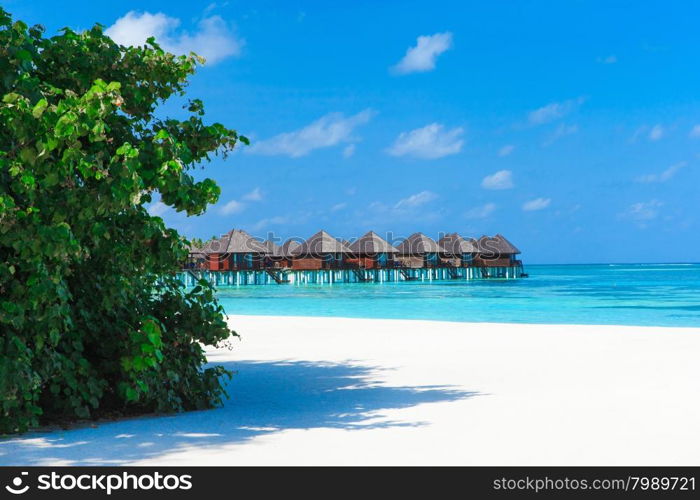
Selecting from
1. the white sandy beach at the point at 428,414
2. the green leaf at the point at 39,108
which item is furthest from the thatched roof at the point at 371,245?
the green leaf at the point at 39,108

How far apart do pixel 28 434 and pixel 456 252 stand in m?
65.0

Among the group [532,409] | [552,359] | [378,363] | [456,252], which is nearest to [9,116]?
[532,409]

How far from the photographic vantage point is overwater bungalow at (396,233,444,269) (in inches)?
2638

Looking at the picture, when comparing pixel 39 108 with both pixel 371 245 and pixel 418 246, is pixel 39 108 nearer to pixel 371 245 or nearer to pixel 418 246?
pixel 371 245

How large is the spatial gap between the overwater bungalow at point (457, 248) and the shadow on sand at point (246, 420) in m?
61.0

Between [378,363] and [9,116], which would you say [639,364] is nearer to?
[378,363]

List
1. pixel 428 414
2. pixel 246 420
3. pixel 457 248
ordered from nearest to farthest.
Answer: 1. pixel 246 420
2. pixel 428 414
3. pixel 457 248

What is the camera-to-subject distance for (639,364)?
31.4 feet

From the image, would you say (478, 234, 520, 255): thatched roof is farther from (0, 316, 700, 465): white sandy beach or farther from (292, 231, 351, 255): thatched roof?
(0, 316, 700, 465): white sandy beach

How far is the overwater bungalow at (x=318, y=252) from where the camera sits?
6141cm

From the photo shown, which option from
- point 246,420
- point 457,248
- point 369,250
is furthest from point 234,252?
point 246,420

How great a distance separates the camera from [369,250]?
62.8 meters

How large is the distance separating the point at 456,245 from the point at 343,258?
11322mm
